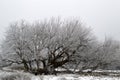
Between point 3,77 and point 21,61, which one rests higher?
point 3,77

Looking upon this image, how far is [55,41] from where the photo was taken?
2795 cm

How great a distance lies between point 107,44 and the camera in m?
30.8

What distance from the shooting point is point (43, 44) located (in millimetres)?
27297

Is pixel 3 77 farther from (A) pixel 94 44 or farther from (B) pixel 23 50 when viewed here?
(A) pixel 94 44

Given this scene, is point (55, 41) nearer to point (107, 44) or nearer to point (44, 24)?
point (44, 24)

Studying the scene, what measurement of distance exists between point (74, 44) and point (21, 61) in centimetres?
744

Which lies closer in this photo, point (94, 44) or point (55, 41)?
point (55, 41)

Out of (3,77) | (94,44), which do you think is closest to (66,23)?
(94,44)

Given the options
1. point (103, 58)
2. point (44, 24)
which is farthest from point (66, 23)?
point (103, 58)

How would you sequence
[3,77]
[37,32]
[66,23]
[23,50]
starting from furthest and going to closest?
1. [66,23]
2. [37,32]
3. [23,50]
4. [3,77]

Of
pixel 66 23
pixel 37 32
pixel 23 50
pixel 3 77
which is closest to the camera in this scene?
pixel 3 77

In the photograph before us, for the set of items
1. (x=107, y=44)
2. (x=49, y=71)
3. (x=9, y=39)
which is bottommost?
(x=49, y=71)

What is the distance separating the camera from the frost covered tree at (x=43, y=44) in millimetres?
26889

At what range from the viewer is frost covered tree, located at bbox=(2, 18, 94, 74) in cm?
2689
